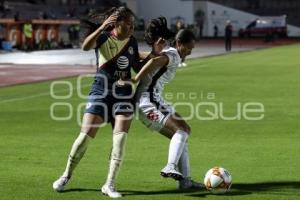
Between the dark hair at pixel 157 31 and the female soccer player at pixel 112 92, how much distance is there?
192 mm

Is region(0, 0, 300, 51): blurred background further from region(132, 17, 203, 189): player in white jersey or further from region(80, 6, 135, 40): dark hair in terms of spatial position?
region(132, 17, 203, 189): player in white jersey

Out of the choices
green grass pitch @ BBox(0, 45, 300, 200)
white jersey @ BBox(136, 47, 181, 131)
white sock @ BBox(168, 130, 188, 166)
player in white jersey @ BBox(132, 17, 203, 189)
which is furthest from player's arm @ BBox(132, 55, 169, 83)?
green grass pitch @ BBox(0, 45, 300, 200)

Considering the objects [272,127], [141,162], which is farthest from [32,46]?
[141,162]

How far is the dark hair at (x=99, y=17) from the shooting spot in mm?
7883

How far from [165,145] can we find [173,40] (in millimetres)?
3539

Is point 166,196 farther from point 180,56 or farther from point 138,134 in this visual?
point 138,134

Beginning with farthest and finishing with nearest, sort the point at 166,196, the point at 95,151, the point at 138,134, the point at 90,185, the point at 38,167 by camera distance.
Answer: the point at 138,134 < the point at 95,151 < the point at 38,167 < the point at 90,185 < the point at 166,196

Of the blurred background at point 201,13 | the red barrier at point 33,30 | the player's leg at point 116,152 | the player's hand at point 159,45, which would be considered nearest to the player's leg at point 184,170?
the player's leg at point 116,152

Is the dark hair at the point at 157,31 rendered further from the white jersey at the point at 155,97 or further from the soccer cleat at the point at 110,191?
the soccer cleat at the point at 110,191

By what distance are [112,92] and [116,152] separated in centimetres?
65

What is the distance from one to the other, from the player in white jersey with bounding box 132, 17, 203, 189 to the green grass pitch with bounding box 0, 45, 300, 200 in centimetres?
46

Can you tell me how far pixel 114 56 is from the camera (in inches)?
318

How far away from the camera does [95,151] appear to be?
36.6 feet

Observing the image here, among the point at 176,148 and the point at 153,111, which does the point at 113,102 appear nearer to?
the point at 153,111
